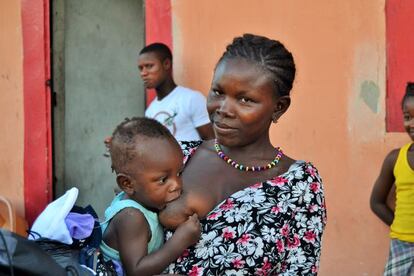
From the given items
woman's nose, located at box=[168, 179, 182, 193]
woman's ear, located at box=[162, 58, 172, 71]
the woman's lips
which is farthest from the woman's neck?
woman's ear, located at box=[162, 58, 172, 71]

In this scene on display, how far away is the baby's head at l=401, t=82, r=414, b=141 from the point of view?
4500mm

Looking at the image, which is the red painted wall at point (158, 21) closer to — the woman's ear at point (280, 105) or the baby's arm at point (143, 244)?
the woman's ear at point (280, 105)

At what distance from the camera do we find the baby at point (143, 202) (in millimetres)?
2393

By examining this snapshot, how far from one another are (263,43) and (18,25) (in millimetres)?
4219

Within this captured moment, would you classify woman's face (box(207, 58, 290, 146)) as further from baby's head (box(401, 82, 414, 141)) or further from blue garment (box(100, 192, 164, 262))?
baby's head (box(401, 82, 414, 141))

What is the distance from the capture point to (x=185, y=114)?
213 inches

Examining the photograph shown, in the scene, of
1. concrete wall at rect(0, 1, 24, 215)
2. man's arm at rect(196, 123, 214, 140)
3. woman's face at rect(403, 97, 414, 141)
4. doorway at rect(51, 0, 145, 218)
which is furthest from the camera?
Result: concrete wall at rect(0, 1, 24, 215)

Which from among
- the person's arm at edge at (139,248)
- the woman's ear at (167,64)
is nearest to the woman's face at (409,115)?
the woman's ear at (167,64)

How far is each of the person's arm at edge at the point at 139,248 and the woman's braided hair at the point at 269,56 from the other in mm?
582

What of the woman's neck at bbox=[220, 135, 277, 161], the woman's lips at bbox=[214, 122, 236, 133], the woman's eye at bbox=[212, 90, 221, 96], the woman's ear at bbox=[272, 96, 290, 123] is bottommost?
the woman's neck at bbox=[220, 135, 277, 161]

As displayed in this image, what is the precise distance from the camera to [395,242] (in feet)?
14.9

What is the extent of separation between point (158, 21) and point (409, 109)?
2083 millimetres

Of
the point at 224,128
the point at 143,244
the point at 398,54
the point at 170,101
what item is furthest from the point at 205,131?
the point at 143,244

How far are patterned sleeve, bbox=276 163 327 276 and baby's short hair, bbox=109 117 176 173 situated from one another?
437mm
